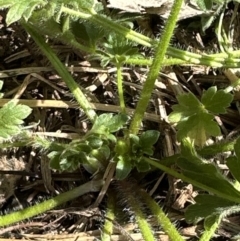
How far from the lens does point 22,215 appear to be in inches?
106

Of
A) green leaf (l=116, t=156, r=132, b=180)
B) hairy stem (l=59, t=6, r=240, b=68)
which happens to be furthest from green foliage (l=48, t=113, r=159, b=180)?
hairy stem (l=59, t=6, r=240, b=68)

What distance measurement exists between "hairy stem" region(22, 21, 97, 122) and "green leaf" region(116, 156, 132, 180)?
21 cm

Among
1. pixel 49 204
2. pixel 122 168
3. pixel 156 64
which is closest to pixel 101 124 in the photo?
pixel 122 168

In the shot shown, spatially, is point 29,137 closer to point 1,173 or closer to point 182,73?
point 1,173

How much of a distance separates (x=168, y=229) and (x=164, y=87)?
75 cm

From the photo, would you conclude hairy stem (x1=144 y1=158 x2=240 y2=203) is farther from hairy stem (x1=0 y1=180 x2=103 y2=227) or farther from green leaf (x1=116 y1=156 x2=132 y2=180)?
hairy stem (x1=0 y1=180 x2=103 y2=227)

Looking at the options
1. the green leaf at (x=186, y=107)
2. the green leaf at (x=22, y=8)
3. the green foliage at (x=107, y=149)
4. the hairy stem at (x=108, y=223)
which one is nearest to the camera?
the green leaf at (x=22, y=8)

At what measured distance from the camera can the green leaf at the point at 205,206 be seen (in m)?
2.51

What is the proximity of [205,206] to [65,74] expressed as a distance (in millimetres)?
836

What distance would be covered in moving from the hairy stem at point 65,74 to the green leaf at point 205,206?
563 millimetres

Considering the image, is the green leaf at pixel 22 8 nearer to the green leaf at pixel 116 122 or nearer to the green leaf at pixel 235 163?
the green leaf at pixel 116 122

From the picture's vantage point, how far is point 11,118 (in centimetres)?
251

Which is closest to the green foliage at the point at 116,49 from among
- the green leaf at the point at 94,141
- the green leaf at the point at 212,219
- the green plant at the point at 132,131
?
the green plant at the point at 132,131

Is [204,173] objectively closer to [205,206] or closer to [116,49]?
[205,206]
